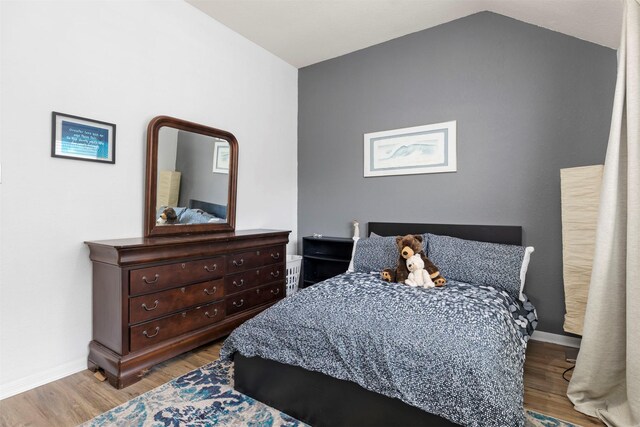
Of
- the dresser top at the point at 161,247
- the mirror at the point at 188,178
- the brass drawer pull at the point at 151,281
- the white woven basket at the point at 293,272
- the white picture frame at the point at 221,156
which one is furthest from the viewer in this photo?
the white woven basket at the point at 293,272

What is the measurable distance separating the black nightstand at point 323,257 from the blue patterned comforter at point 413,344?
4.58ft

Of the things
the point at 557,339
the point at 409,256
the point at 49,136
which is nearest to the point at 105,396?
the point at 49,136

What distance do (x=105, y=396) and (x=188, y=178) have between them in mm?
1645

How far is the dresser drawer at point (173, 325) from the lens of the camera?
2125mm

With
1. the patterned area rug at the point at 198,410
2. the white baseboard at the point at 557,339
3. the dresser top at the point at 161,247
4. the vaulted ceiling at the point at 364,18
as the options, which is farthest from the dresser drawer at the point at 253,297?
the vaulted ceiling at the point at 364,18

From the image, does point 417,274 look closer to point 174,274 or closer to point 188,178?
point 174,274

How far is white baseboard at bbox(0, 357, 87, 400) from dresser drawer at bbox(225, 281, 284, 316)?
1.04 metres

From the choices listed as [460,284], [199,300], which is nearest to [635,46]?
[460,284]

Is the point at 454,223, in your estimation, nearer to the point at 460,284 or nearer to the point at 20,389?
the point at 460,284

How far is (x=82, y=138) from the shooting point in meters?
2.23

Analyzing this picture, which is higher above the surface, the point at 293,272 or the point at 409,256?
the point at 409,256

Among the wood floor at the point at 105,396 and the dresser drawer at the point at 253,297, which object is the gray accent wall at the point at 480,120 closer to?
the wood floor at the point at 105,396

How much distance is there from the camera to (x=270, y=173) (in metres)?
3.83

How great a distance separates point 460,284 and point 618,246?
3.07 ft
